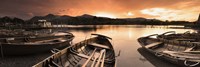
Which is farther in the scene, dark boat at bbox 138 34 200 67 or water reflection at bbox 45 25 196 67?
water reflection at bbox 45 25 196 67

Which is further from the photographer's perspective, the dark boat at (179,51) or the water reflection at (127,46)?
the water reflection at (127,46)

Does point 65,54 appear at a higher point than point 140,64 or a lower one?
higher

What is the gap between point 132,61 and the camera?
12.1m

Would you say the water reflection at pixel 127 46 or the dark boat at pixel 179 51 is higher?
the dark boat at pixel 179 51

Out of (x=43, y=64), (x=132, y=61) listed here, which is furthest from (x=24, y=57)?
(x=132, y=61)

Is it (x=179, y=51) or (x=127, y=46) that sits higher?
(x=179, y=51)

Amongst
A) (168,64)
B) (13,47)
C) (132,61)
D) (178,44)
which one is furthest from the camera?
(178,44)

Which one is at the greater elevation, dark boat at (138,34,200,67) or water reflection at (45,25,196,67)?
dark boat at (138,34,200,67)

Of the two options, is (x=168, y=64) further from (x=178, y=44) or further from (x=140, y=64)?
(x=178, y=44)

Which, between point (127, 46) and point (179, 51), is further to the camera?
point (127, 46)

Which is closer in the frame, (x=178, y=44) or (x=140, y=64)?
(x=140, y=64)

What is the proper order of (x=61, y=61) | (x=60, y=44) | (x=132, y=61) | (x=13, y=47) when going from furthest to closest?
1. (x=60, y=44)
2. (x=132, y=61)
3. (x=13, y=47)
4. (x=61, y=61)

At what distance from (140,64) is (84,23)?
140 m

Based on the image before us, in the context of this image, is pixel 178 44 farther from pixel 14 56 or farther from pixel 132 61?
pixel 14 56
